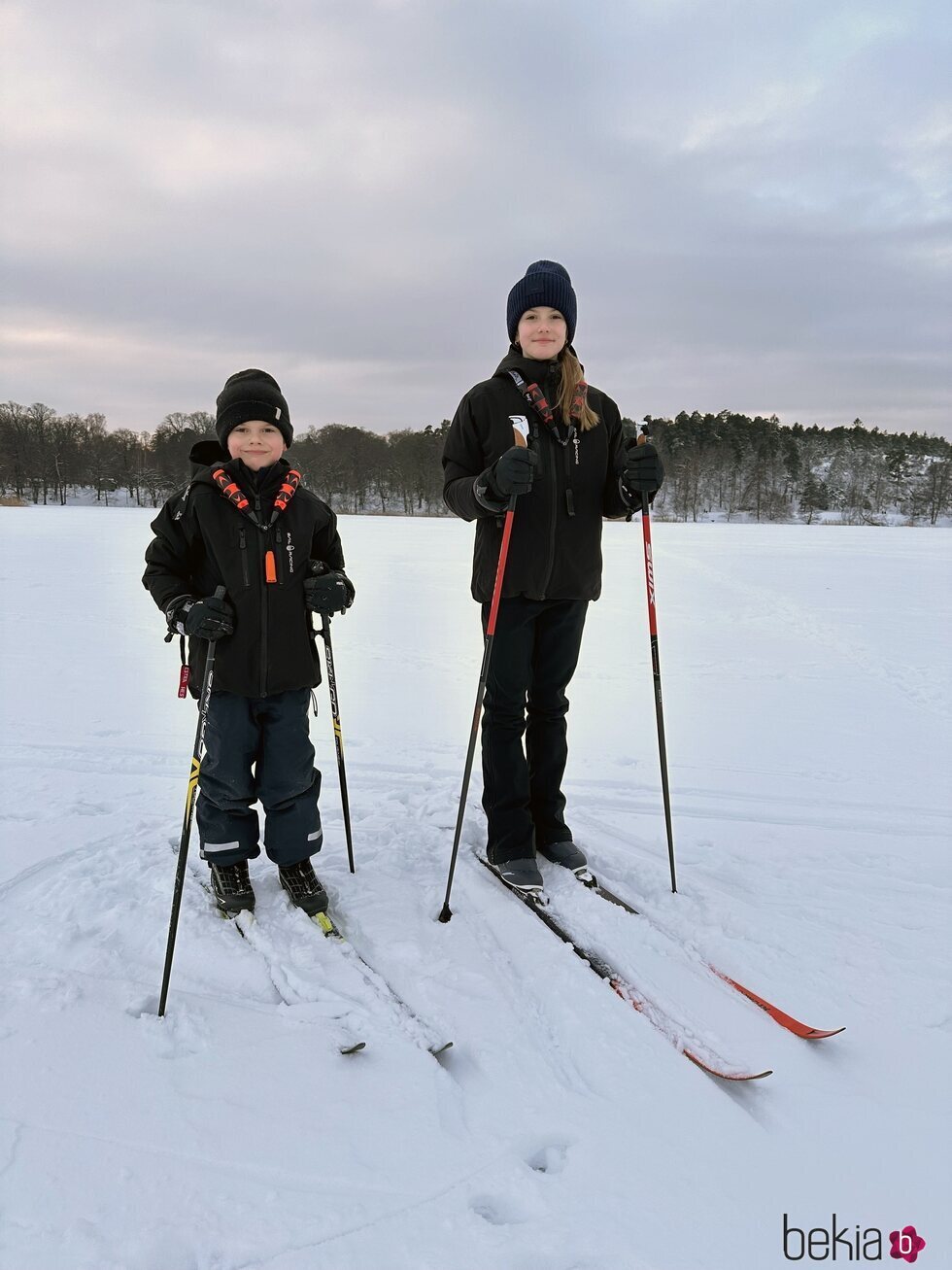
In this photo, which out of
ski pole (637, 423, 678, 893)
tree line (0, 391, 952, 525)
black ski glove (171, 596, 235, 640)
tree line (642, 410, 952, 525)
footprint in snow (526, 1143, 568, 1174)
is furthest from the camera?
tree line (642, 410, 952, 525)

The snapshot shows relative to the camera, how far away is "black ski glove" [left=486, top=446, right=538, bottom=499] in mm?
2596

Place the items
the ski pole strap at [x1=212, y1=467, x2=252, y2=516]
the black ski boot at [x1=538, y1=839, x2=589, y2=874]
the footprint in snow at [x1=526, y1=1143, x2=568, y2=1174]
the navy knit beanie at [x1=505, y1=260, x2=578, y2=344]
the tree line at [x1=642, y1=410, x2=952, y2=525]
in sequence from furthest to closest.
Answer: the tree line at [x1=642, y1=410, x2=952, y2=525] → the black ski boot at [x1=538, y1=839, x2=589, y2=874] → the navy knit beanie at [x1=505, y1=260, x2=578, y2=344] → the ski pole strap at [x1=212, y1=467, x2=252, y2=516] → the footprint in snow at [x1=526, y1=1143, x2=568, y2=1174]

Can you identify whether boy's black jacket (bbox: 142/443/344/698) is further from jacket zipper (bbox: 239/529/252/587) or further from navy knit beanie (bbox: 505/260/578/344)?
navy knit beanie (bbox: 505/260/578/344)

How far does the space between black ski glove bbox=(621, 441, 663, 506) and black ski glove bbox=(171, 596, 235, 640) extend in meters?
1.72

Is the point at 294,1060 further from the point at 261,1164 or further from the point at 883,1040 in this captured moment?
the point at 883,1040

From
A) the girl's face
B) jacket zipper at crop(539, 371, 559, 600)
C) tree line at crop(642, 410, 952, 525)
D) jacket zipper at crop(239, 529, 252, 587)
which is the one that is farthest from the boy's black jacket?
tree line at crop(642, 410, 952, 525)

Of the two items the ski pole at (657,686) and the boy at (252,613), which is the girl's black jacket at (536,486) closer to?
the ski pole at (657,686)

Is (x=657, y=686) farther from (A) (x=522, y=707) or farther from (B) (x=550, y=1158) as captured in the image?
(B) (x=550, y=1158)

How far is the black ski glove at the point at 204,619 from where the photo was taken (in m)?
2.46

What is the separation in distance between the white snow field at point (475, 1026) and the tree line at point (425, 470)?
46.1 metres

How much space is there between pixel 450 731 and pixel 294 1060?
10.2 ft

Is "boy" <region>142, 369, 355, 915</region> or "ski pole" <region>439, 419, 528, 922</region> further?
"ski pole" <region>439, 419, 528, 922</region>

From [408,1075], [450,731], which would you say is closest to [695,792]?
[450,731]
